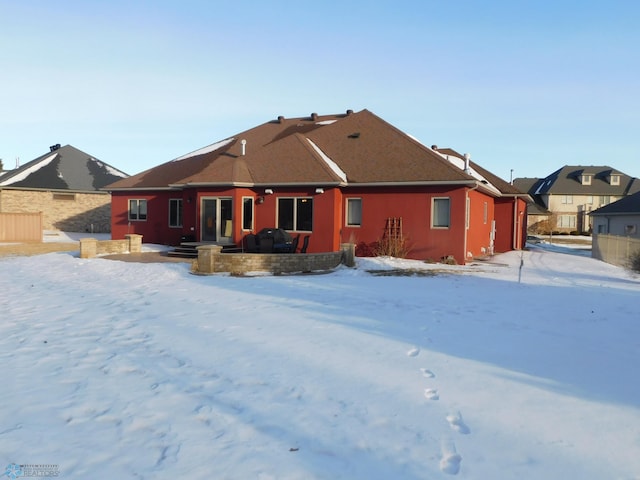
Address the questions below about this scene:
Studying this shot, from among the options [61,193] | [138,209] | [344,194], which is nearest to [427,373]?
[344,194]

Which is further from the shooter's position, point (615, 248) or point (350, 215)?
point (615, 248)

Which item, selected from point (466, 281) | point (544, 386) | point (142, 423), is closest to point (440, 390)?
point (544, 386)

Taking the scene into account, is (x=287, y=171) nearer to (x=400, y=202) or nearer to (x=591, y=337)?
(x=400, y=202)

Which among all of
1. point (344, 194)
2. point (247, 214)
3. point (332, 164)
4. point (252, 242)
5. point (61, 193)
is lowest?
point (252, 242)

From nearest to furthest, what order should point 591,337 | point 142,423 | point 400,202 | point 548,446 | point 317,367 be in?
point 548,446, point 142,423, point 317,367, point 591,337, point 400,202

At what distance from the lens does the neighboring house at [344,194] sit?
1798 cm

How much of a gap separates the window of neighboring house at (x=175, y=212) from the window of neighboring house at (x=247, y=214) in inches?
201

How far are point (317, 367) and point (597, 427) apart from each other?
3.03m

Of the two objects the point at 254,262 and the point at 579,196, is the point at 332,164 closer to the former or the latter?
the point at 254,262

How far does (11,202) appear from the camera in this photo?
3148 cm

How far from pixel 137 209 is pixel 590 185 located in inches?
2151

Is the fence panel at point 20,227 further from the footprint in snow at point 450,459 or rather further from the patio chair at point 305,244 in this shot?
the footprint in snow at point 450,459

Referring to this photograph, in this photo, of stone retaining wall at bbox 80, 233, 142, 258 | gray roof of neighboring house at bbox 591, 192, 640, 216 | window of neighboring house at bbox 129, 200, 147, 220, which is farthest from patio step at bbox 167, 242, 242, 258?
gray roof of neighboring house at bbox 591, 192, 640, 216

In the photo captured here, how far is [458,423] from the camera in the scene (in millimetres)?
4289
